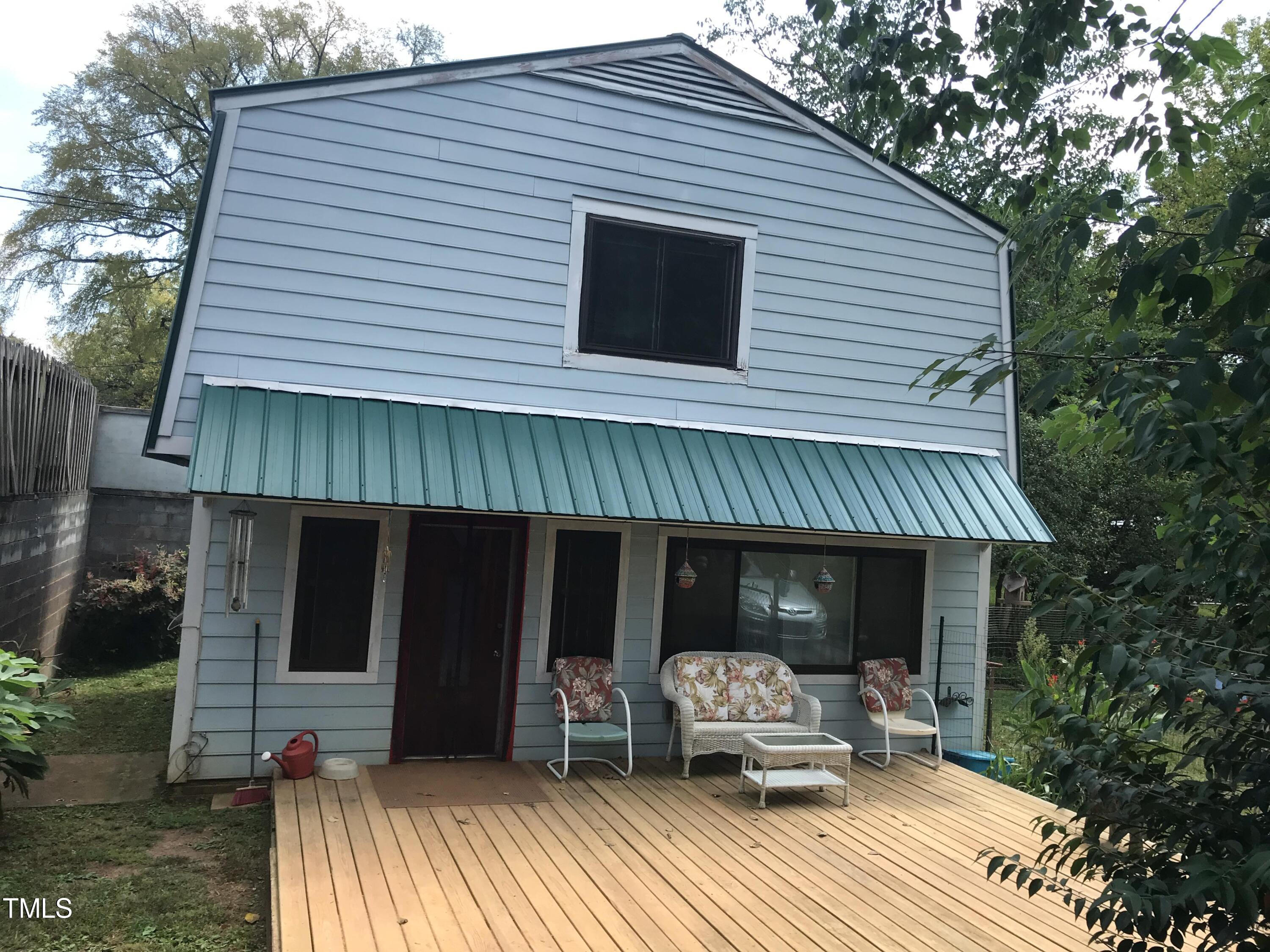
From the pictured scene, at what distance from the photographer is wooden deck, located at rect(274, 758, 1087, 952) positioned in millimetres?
4379

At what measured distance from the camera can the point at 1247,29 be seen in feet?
69.9

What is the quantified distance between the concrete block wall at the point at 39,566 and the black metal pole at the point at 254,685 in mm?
2632

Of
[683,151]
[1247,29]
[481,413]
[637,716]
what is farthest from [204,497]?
[1247,29]

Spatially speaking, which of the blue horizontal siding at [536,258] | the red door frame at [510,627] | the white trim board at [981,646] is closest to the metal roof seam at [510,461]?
the blue horizontal siding at [536,258]

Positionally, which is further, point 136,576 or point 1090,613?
point 136,576

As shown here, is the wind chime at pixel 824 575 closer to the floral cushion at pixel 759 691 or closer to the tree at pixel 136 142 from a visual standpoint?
the floral cushion at pixel 759 691

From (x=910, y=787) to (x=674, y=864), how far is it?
271 cm

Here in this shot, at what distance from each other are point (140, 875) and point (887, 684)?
5651 mm

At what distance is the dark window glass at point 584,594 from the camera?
7.29 metres

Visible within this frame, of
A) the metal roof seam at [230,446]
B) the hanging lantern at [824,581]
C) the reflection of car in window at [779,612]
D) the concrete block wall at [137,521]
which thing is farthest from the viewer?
the concrete block wall at [137,521]

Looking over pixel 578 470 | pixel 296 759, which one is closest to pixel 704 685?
pixel 578 470

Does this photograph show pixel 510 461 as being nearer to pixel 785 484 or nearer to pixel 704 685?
pixel 785 484

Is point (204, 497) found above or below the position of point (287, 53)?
below

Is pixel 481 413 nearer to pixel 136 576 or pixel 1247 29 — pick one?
pixel 136 576
